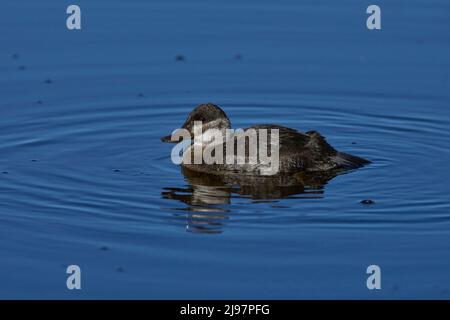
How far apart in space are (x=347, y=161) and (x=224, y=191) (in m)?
1.71

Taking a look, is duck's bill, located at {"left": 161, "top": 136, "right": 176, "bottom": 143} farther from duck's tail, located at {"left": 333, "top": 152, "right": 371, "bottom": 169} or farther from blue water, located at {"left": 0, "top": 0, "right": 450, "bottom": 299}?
duck's tail, located at {"left": 333, "top": 152, "right": 371, "bottom": 169}

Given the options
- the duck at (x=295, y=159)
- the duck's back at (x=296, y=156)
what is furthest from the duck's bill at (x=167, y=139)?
the duck's back at (x=296, y=156)

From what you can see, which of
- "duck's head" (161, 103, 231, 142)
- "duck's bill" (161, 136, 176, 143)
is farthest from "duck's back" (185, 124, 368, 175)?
"duck's bill" (161, 136, 176, 143)

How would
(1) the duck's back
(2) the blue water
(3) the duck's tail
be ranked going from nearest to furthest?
(2) the blue water → (1) the duck's back → (3) the duck's tail

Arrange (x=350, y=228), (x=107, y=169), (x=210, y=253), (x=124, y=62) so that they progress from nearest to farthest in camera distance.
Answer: (x=210, y=253)
(x=350, y=228)
(x=107, y=169)
(x=124, y=62)

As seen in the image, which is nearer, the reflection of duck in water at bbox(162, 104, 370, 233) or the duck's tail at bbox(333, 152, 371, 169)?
the reflection of duck in water at bbox(162, 104, 370, 233)

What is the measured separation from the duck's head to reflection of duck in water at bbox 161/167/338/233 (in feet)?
2.27

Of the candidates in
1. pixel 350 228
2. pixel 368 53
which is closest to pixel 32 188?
pixel 350 228

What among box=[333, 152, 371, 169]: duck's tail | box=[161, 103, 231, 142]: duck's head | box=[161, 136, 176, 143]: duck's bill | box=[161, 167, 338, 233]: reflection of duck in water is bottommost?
box=[161, 167, 338, 233]: reflection of duck in water

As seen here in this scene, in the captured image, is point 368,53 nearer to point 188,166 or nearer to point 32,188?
point 188,166

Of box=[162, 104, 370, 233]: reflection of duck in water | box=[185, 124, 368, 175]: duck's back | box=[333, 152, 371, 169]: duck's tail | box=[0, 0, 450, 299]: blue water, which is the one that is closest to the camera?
box=[0, 0, 450, 299]: blue water

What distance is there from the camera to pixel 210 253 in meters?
9.96

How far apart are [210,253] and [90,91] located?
20.5 ft

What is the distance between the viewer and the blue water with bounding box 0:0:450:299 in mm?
9578
